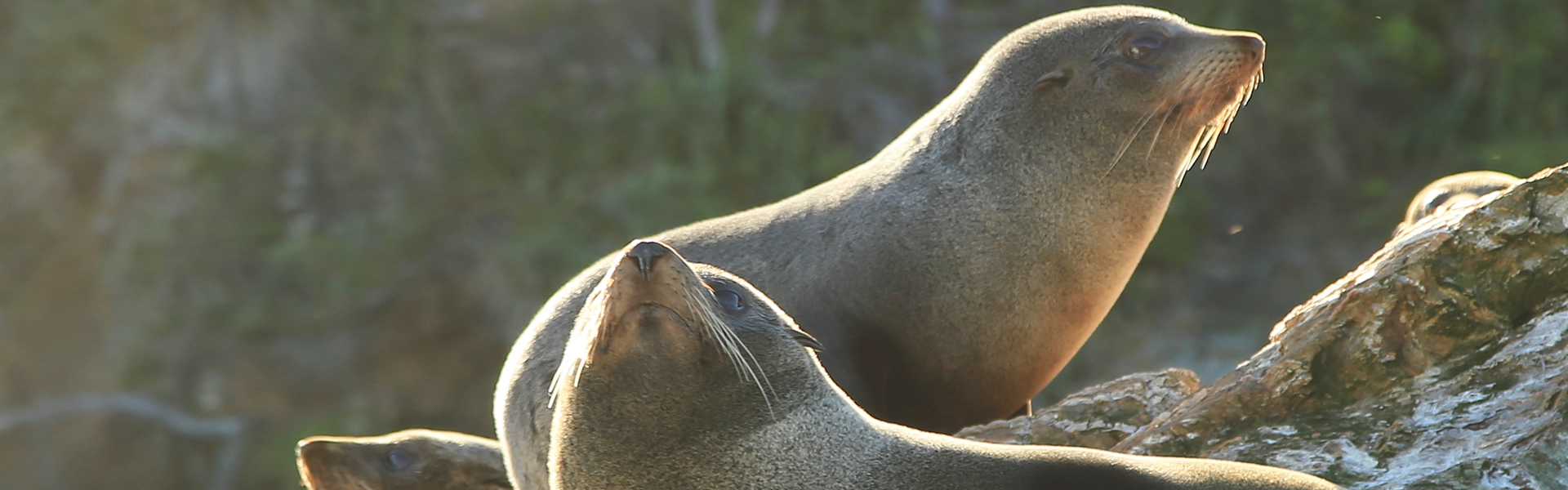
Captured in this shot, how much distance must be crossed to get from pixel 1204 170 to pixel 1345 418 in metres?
8.00

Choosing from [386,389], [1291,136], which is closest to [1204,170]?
[1291,136]

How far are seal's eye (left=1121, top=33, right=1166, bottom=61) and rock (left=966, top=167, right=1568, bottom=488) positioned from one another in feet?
3.29

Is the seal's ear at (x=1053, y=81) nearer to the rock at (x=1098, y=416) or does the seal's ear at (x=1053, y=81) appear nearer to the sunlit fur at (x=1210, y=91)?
the sunlit fur at (x=1210, y=91)

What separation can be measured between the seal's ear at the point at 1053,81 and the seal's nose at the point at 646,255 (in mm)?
2097

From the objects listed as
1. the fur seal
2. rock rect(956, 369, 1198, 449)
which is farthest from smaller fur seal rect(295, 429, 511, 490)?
the fur seal

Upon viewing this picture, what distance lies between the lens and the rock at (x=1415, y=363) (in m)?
3.52

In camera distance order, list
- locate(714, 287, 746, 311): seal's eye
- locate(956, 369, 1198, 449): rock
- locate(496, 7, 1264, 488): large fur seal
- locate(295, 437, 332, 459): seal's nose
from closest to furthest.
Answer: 1. locate(714, 287, 746, 311): seal's eye
2. locate(956, 369, 1198, 449): rock
3. locate(496, 7, 1264, 488): large fur seal
4. locate(295, 437, 332, 459): seal's nose

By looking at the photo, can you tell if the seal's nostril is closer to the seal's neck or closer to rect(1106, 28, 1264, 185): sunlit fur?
rect(1106, 28, 1264, 185): sunlit fur

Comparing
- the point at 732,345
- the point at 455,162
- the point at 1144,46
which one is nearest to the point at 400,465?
the point at 732,345

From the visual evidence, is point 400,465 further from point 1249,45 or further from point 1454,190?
point 1454,190

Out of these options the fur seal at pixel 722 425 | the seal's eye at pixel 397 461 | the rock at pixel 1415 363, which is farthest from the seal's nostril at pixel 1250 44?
the seal's eye at pixel 397 461

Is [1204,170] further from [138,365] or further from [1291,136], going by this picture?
[138,365]

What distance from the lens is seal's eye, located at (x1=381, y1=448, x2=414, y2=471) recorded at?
16.4ft

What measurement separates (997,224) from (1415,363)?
124 cm
